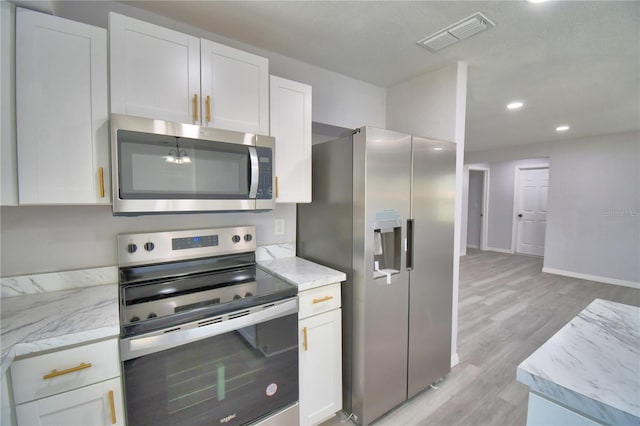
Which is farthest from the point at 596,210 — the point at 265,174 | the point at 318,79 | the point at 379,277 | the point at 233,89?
the point at 233,89

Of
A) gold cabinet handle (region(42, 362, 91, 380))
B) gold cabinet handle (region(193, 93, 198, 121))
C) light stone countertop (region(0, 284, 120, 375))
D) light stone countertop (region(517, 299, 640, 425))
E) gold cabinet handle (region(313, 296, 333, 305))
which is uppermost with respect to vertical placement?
gold cabinet handle (region(193, 93, 198, 121))

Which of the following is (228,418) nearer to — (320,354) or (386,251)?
(320,354)

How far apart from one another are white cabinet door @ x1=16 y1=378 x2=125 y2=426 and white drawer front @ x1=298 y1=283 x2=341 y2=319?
856mm

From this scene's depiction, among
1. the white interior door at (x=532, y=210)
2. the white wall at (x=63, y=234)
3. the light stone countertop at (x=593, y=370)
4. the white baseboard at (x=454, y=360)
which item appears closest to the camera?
the light stone countertop at (x=593, y=370)

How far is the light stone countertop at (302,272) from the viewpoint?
1.59 m

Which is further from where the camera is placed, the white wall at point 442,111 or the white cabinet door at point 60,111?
the white wall at point 442,111

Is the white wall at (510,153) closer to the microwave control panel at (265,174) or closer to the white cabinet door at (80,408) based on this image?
the microwave control panel at (265,174)

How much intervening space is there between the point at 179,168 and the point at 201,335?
2.66 ft

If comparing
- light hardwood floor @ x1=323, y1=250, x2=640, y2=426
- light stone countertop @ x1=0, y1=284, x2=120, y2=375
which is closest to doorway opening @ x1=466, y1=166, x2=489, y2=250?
light hardwood floor @ x1=323, y1=250, x2=640, y2=426

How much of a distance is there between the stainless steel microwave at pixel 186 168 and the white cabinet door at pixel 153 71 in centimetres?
10

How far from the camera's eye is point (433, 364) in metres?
2.06

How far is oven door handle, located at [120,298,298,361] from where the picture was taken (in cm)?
107

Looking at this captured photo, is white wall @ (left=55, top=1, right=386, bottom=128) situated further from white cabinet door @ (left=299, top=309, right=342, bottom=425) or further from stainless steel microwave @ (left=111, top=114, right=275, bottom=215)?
white cabinet door @ (left=299, top=309, right=342, bottom=425)

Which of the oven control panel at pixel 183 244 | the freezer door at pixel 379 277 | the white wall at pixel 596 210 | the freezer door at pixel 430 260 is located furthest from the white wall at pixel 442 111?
the white wall at pixel 596 210
